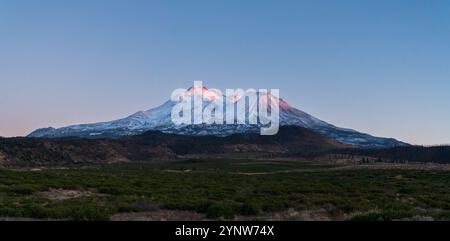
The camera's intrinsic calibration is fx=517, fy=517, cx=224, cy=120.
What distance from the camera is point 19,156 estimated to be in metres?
112

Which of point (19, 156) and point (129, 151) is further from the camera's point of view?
point (129, 151)

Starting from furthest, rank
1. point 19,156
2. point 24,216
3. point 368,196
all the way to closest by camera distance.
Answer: point 19,156 → point 368,196 → point 24,216
